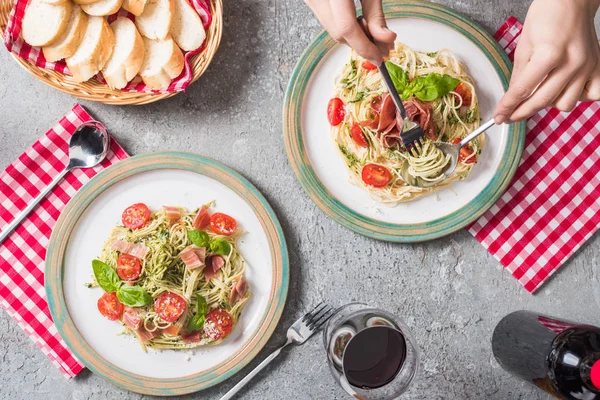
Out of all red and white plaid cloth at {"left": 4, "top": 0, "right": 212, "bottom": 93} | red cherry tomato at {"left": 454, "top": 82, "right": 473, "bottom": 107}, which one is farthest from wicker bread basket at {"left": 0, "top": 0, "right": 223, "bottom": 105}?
red cherry tomato at {"left": 454, "top": 82, "right": 473, "bottom": 107}

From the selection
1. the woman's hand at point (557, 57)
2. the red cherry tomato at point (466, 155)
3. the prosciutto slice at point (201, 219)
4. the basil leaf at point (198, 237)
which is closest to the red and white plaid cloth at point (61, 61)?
the prosciutto slice at point (201, 219)

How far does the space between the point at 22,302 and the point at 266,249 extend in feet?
4.67

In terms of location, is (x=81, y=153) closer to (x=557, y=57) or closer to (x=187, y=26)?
(x=187, y=26)

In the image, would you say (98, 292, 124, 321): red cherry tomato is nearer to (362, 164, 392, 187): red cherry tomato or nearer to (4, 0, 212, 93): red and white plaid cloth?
(4, 0, 212, 93): red and white plaid cloth

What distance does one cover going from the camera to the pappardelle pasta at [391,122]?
3416 mm

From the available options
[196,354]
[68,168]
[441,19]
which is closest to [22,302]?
[68,168]

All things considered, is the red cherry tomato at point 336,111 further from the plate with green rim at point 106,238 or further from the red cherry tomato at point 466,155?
the red cherry tomato at point 466,155

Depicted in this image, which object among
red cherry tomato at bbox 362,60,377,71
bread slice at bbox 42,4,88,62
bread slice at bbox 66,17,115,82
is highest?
bread slice at bbox 42,4,88,62

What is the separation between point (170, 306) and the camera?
3.35m

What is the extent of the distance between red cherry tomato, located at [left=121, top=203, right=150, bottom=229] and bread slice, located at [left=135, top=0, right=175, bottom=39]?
0.94 metres

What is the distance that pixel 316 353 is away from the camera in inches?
143

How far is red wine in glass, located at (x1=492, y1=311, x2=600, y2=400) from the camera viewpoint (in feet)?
9.50

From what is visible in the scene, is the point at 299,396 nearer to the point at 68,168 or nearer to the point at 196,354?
the point at 196,354

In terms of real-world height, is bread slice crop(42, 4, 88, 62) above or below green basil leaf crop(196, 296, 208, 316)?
above
